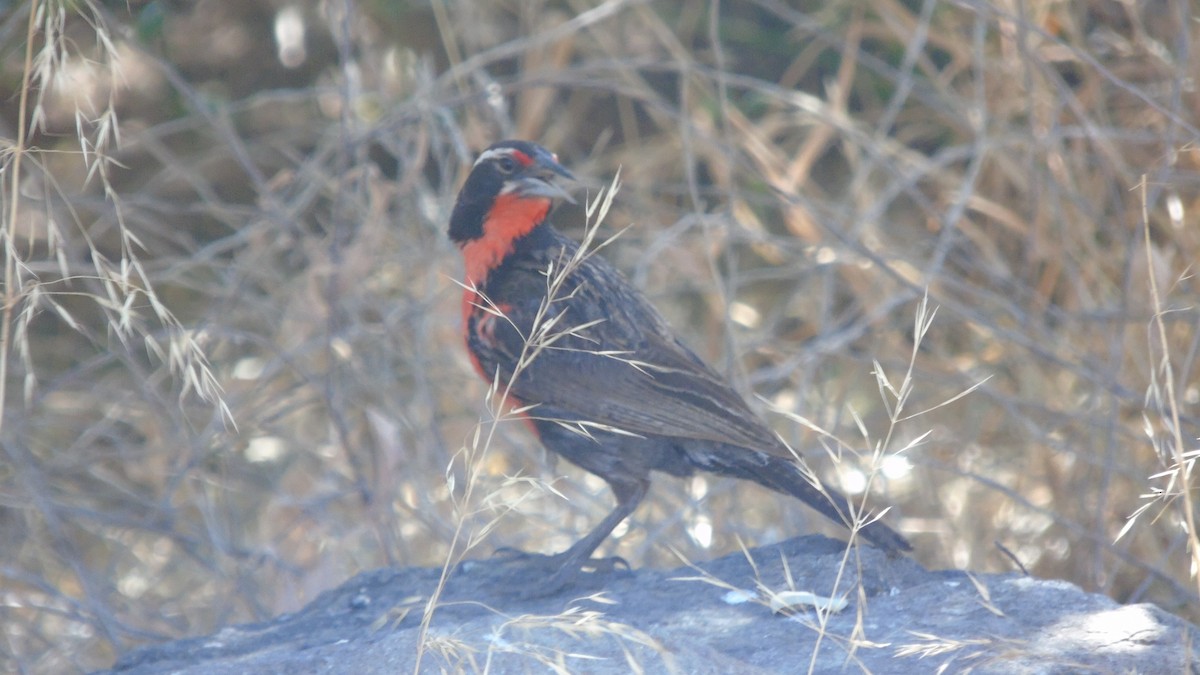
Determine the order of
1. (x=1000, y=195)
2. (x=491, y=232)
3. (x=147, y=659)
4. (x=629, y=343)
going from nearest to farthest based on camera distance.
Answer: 1. (x=147, y=659)
2. (x=629, y=343)
3. (x=491, y=232)
4. (x=1000, y=195)

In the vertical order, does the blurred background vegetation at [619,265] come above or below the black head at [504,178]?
below

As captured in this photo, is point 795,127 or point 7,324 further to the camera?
point 795,127

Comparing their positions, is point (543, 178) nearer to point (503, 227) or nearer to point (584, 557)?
point (503, 227)

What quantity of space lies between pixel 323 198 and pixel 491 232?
3.05m

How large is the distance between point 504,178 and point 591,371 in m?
0.72

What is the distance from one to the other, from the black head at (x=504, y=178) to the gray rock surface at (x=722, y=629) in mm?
1124

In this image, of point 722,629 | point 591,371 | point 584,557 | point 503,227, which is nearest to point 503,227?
point 503,227

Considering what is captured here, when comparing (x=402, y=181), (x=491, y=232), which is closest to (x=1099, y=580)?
(x=491, y=232)

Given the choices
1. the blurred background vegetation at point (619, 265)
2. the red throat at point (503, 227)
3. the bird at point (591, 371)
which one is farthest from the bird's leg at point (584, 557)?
the red throat at point (503, 227)

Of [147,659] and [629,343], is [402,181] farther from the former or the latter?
[147,659]

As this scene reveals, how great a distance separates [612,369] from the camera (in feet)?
13.1

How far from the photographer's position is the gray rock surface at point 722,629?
2.78m

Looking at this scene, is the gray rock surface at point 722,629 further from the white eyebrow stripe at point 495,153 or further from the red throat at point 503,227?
the white eyebrow stripe at point 495,153

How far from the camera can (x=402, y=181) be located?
5.34 metres
